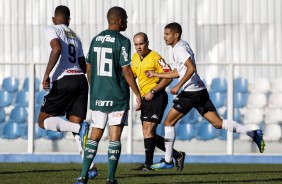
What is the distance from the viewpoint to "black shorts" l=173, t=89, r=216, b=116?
16.4 metres

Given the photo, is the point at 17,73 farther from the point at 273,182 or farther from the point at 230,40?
the point at 273,182

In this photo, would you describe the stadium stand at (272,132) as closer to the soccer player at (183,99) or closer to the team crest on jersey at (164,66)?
the soccer player at (183,99)

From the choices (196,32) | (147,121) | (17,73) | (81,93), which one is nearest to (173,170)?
(147,121)

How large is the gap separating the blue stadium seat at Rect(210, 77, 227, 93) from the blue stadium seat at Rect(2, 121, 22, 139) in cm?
394

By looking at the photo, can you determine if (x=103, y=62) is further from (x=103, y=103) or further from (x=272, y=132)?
(x=272, y=132)

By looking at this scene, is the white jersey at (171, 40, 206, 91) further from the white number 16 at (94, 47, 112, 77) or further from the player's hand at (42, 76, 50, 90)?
the white number 16 at (94, 47, 112, 77)

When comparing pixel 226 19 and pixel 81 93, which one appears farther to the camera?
pixel 226 19

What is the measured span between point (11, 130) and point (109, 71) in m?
10.5

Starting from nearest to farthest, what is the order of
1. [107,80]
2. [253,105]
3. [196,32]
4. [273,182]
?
[107,80]
[273,182]
[253,105]
[196,32]

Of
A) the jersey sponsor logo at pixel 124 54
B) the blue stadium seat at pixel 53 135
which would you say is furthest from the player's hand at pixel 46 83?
the blue stadium seat at pixel 53 135

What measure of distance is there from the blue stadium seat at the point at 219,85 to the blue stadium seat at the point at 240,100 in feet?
1.02

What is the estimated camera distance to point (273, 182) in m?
14.5

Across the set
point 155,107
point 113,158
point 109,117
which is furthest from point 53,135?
point 113,158

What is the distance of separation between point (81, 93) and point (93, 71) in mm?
2207
